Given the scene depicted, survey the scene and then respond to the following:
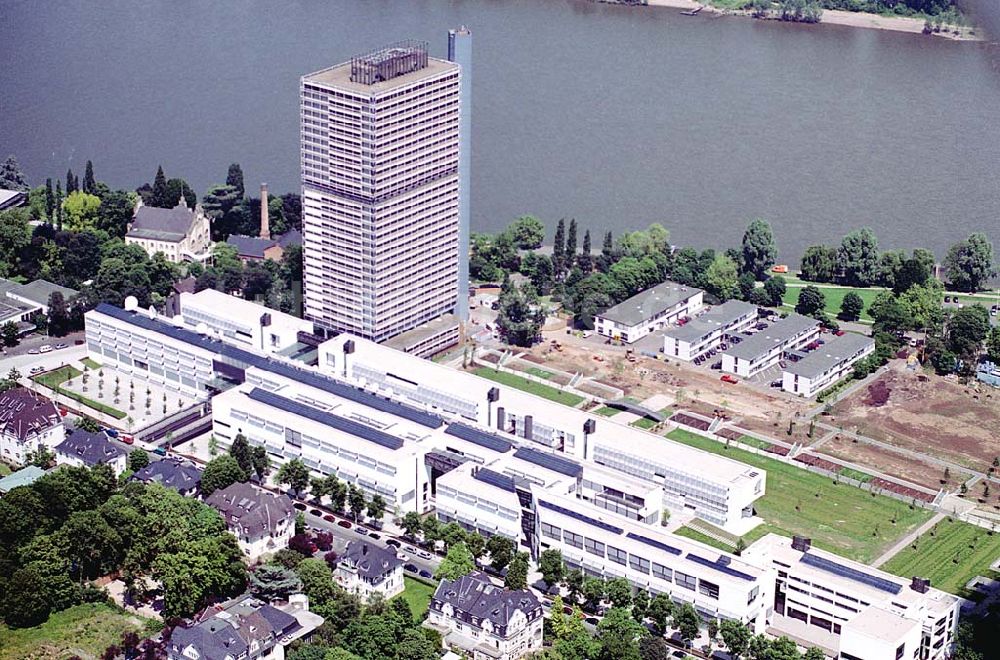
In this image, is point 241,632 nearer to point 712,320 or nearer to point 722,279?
point 712,320

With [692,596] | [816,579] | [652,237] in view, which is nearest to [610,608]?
[692,596]

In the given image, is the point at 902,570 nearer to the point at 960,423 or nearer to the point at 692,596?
the point at 692,596

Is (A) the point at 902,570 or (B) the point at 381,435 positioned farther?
(B) the point at 381,435

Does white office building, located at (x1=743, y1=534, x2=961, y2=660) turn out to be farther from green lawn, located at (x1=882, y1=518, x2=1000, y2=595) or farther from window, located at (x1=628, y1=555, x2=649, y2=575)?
window, located at (x1=628, y1=555, x2=649, y2=575)

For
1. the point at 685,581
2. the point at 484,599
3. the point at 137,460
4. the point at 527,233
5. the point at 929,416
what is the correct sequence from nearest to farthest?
the point at 484,599
the point at 685,581
the point at 137,460
the point at 929,416
the point at 527,233

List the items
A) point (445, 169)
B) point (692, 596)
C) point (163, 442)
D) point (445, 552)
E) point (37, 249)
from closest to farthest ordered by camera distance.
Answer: point (692, 596)
point (445, 552)
point (163, 442)
point (445, 169)
point (37, 249)

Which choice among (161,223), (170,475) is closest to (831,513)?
(170,475)

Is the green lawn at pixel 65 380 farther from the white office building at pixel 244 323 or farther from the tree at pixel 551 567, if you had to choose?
the tree at pixel 551 567
